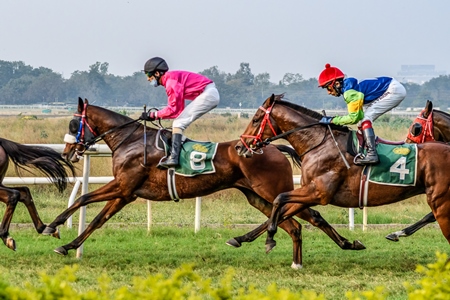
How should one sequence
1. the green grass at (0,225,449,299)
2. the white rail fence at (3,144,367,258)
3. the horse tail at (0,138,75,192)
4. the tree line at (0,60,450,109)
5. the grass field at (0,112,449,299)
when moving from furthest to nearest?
the tree line at (0,60,450,109)
the horse tail at (0,138,75,192)
the white rail fence at (3,144,367,258)
the grass field at (0,112,449,299)
the green grass at (0,225,449,299)

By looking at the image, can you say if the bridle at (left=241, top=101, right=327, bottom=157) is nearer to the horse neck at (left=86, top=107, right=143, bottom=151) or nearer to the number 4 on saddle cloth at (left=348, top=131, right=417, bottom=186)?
the number 4 on saddle cloth at (left=348, top=131, right=417, bottom=186)

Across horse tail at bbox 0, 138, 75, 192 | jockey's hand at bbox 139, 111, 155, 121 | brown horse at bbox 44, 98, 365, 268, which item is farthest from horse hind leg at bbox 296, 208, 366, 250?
horse tail at bbox 0, 138, 75, 192

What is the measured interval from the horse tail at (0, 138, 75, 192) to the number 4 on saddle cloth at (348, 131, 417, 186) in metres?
3.29

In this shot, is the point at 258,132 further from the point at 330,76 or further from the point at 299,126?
the point at 330,76

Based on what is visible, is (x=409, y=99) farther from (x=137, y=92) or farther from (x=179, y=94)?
(x=179, y=94)

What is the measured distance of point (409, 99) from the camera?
326ft

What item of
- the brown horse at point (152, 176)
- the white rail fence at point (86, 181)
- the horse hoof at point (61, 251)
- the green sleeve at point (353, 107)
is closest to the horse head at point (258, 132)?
the brown horse at point (152, 176)

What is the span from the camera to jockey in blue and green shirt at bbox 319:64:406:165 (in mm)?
8008

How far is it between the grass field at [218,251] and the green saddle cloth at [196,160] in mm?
914

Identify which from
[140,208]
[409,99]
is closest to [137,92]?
[409,99]

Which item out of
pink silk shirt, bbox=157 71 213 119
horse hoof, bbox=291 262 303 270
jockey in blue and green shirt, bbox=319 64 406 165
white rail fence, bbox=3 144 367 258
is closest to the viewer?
jockey in blue and green shirt, bbox=319 64 406 165

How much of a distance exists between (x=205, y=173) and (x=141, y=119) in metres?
0.91

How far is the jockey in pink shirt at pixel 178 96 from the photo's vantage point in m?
8.66

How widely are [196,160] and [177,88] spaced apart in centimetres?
77
